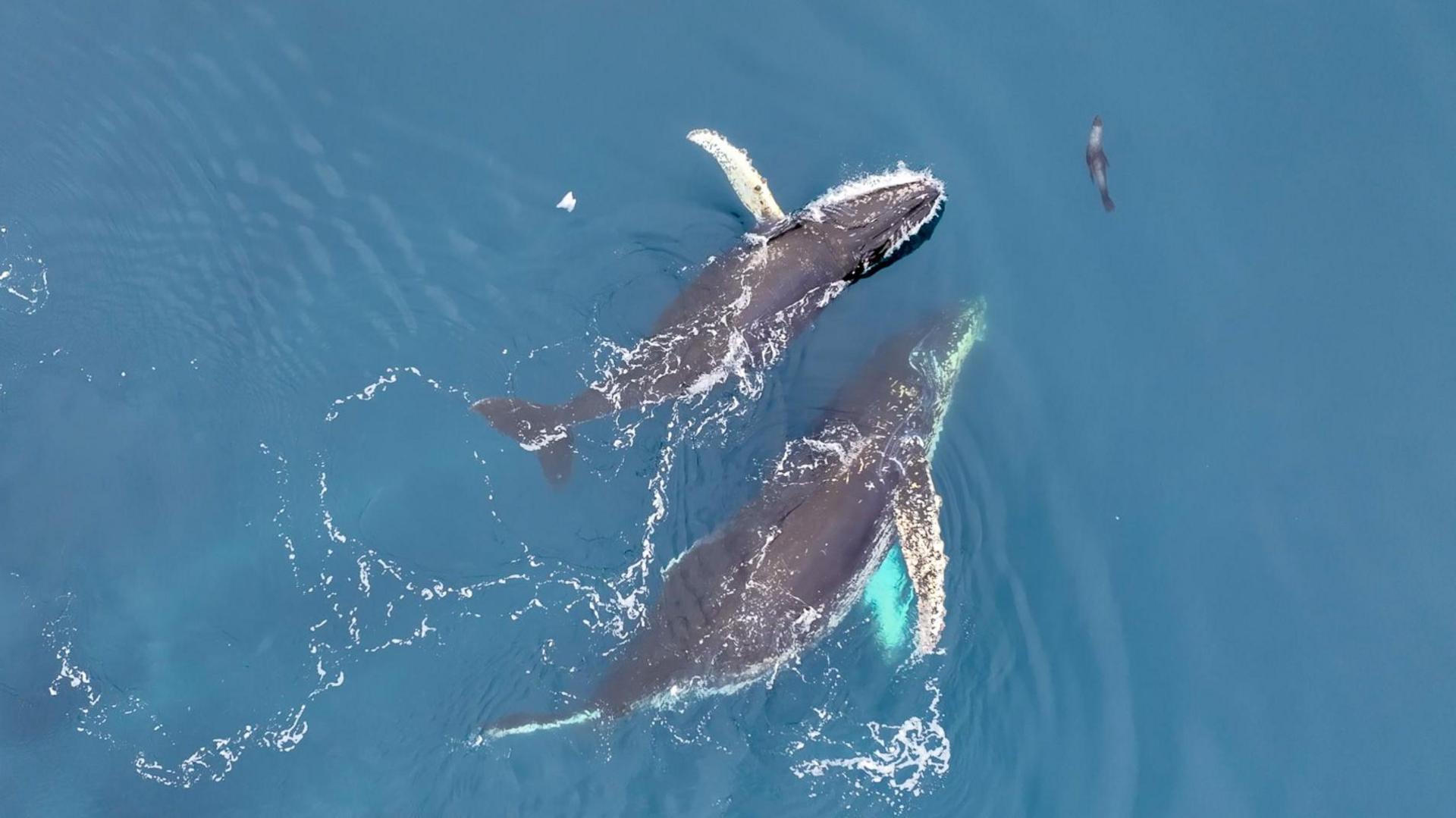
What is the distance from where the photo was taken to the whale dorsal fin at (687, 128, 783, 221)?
14594mm

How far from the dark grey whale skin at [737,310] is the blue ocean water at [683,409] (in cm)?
38

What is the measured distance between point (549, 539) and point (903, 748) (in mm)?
5602

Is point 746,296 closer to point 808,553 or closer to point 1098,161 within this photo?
point 808,553

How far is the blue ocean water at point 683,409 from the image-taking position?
13375 mm

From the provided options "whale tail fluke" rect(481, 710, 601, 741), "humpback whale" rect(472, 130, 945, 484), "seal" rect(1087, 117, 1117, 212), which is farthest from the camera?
"seal" rect(1087, 117, 1117, 212)

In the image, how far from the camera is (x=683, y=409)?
14133 millimetres

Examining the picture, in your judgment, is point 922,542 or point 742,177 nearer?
point 922,542

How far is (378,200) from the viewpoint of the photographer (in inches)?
573

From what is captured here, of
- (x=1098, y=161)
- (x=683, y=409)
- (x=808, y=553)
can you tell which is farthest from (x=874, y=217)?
(x=808, y=553)

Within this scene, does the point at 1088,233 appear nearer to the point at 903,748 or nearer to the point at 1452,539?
the point at 1452,539

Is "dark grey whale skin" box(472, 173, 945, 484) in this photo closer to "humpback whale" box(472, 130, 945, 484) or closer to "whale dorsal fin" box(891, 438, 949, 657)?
"humpback whale" box(472, 130, 945, 484)

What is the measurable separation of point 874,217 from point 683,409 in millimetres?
4049

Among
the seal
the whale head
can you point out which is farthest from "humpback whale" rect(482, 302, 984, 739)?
the seal

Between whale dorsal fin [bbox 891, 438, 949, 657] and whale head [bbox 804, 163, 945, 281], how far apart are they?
2914 millimetres
